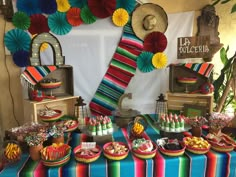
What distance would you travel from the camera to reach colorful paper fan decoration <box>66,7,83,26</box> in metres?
1.88

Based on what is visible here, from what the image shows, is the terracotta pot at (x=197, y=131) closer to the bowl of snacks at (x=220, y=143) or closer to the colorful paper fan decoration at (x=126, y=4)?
the bowl of snacks at (x=220, y=143)

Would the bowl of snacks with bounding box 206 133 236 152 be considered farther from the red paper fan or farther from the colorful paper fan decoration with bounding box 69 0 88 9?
the colorful paper fan decoration with bounding box 69 0 88 9

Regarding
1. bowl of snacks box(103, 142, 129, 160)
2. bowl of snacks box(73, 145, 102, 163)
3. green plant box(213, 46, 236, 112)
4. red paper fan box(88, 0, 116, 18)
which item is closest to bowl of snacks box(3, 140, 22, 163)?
bowl of snacks box(73, 145, 102, 163)

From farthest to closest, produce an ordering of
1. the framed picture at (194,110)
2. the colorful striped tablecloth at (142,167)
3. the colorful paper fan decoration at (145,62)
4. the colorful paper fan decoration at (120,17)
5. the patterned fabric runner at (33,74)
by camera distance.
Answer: the colorful paper fan decoration at (145,62) → the colorful paper fan decoration at (120,17) → the framed picture at (194,110) → the patterned fabric runner at (33,74) → the colorful striped tablecloth at (142,167)

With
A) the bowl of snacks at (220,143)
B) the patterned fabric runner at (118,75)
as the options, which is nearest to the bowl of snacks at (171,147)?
the bowl of snacks at (220,143)

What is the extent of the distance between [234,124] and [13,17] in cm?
199

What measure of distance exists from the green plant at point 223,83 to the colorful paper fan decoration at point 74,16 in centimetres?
144

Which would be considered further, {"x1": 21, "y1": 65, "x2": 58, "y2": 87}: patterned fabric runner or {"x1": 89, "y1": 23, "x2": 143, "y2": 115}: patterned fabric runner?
{"x1": 89, "y1": 23, "x2": 143, "y2": 115}: patterned fabric runner

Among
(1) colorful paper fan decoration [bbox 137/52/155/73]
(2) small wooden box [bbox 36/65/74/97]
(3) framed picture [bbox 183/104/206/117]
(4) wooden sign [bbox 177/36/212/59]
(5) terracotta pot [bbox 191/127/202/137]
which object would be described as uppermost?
(4) wooden sign [bbox 177/36/212/59]

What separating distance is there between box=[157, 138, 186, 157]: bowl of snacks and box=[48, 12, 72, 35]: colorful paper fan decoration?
51.0 inches

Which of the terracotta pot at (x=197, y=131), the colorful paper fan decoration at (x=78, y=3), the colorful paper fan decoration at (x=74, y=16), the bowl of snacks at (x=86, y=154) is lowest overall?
the bowl of snacks at (x=86, y=154)

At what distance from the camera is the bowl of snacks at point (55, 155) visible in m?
1.06

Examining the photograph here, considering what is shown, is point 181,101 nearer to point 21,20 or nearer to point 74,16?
point 74,16

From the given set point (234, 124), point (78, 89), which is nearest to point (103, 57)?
point (78, 89)
